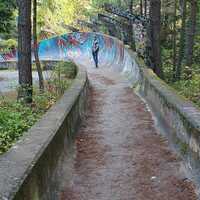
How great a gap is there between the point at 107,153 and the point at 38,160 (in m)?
3.68

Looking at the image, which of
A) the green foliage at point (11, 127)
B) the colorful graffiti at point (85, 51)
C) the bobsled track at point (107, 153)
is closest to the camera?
the bobsled track at point (107, 153)

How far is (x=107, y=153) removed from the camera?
9.45 m

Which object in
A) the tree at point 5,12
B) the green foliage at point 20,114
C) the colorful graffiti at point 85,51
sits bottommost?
the green foliage at point 20,114

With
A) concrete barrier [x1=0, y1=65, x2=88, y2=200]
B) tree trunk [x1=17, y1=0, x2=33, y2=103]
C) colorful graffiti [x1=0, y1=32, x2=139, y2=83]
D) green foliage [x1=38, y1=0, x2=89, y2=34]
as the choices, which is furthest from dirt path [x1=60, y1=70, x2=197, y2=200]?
green foliage [x1=38, y1=0, x2=89, y2=34]

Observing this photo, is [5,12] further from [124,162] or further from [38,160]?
[38,160]

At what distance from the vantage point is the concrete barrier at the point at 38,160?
4996mm

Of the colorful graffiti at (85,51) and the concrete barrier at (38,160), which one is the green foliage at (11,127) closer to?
the concrete barrier at (38,160)

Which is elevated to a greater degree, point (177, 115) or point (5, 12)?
point (5, 12)

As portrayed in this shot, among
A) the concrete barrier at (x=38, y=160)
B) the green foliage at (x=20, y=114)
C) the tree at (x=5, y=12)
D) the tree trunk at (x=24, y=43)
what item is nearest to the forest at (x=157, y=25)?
the tree at (x=5, y=12)

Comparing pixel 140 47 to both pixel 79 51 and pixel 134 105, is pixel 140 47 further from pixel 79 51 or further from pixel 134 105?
pixel 79 51

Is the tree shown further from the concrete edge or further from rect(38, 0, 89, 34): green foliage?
rect(38, 0, 89, 34): green foliage

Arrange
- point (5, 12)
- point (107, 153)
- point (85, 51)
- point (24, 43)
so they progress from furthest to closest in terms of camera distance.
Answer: point (85, 51), point (5, 12), point (24, 43), point (107, 153)

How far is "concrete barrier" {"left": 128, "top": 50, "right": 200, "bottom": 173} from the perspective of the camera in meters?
7.60

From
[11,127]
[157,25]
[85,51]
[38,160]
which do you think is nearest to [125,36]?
[85,51]
